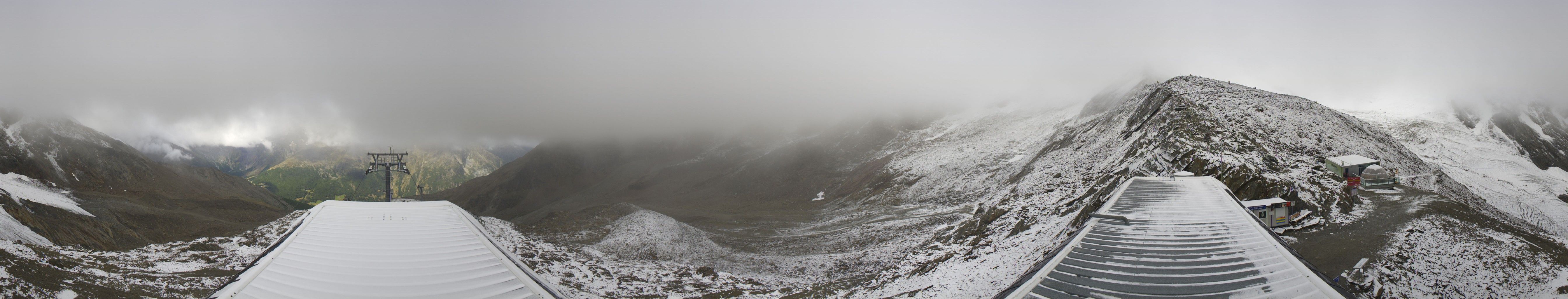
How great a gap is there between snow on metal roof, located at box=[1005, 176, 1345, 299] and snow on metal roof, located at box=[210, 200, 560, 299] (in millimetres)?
12177

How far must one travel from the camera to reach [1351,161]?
27719 millimetres

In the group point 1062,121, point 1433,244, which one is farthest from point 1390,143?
point 1062,121

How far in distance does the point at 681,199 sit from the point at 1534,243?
88.7 metres

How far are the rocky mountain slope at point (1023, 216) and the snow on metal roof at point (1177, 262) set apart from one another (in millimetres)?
4168

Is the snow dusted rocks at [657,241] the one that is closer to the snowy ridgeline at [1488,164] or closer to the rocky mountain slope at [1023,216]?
the rocky mountain slope at [1023,216]

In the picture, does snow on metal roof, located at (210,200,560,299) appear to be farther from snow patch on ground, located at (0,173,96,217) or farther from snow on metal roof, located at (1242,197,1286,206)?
snow on metal roof, located at (1242,197,1286,206)

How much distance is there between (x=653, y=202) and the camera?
96.6 m

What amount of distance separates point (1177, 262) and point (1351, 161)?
Answer: 26.0 m

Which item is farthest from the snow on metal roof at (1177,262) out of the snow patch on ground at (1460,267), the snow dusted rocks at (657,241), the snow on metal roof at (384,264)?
the snow dusted rocks at (657,241)

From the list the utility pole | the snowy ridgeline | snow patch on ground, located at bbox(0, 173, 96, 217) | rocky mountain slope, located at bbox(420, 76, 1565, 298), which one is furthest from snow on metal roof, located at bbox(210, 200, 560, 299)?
the snowy ridgeline

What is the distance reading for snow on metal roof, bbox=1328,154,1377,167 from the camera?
27500 mm

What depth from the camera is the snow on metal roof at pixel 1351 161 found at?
27.5 meters

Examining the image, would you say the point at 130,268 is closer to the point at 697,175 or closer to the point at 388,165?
the point at 388,165

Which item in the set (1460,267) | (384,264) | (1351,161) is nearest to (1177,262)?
(1460,267)
